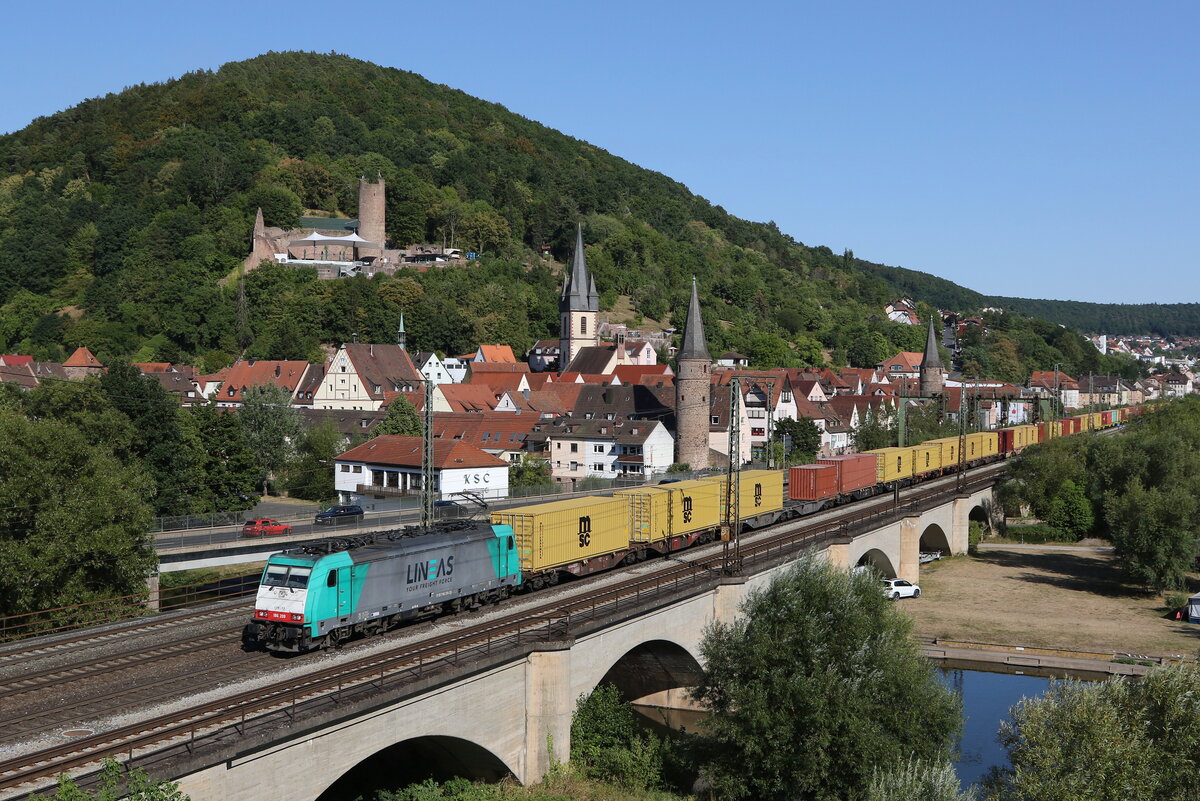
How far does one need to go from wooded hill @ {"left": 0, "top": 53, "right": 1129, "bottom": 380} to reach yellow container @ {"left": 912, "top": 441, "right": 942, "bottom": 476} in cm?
7892

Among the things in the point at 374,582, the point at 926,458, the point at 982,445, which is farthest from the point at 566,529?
the point at 982,445

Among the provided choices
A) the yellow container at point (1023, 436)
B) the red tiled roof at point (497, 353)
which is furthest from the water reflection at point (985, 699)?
the red tiled roof at point (497, 353)

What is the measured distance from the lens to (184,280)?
141m

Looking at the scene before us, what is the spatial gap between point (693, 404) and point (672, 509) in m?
42.3

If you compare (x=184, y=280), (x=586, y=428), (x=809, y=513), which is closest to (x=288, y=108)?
(x=184, y=280)

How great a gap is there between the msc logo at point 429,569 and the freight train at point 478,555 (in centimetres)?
3

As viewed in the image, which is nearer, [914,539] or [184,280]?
[914,539]

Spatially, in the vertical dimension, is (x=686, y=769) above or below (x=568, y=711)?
below

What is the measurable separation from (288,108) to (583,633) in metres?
184

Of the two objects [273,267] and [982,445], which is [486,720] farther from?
[273,267]

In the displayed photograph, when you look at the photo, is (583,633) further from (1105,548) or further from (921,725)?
(1105,548)

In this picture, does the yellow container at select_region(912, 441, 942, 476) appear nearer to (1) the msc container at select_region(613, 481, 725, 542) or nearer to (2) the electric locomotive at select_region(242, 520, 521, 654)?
(1) the msc container at select_region(613, 481, 725, 542)

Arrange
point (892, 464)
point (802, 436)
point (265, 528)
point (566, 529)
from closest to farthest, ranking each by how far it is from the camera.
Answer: point (566, 529), point (265, 528), point (892, 464), point (802, 436)

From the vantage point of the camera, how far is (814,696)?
2527 centimetres
